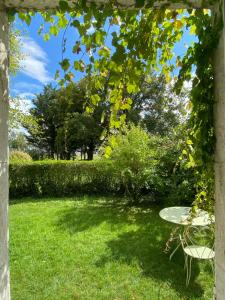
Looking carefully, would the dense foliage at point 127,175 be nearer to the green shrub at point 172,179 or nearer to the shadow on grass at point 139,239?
the green shrub at point 172,179

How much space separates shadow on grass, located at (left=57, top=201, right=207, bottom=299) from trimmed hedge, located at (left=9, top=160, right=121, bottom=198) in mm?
1909

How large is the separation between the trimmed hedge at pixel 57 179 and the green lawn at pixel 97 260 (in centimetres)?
323

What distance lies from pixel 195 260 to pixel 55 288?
2192mm

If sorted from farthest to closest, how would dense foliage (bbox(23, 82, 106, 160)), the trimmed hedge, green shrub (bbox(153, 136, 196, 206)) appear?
dense foliage (bbox(23, 82, 106, 160))
the trimmed hedge
green shrub (bbox(153, 136, 196, 206))

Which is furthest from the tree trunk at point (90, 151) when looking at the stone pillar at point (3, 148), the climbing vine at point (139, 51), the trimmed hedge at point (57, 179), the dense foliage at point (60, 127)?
the stone pillar at point (3, 148)

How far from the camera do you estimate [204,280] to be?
4.42 meters

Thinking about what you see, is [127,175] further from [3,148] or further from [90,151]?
[90,151]

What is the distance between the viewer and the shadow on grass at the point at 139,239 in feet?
14.7

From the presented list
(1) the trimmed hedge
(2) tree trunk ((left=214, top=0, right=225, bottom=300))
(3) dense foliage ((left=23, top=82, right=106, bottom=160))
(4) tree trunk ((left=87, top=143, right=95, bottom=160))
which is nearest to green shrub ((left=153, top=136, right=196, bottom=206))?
(1) the trimmed hedge

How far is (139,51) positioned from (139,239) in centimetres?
472

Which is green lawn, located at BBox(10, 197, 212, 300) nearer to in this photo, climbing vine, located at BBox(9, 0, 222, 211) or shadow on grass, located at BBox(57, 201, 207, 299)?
shadow on grass, located at BBox(57, 201, 207, 299)

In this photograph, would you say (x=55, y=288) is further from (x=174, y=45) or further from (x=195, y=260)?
(x=174, y=45)

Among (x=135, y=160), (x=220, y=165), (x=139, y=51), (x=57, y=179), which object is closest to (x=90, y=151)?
(x=57, y=179)

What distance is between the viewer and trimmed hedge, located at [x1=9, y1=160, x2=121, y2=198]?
11.4m
